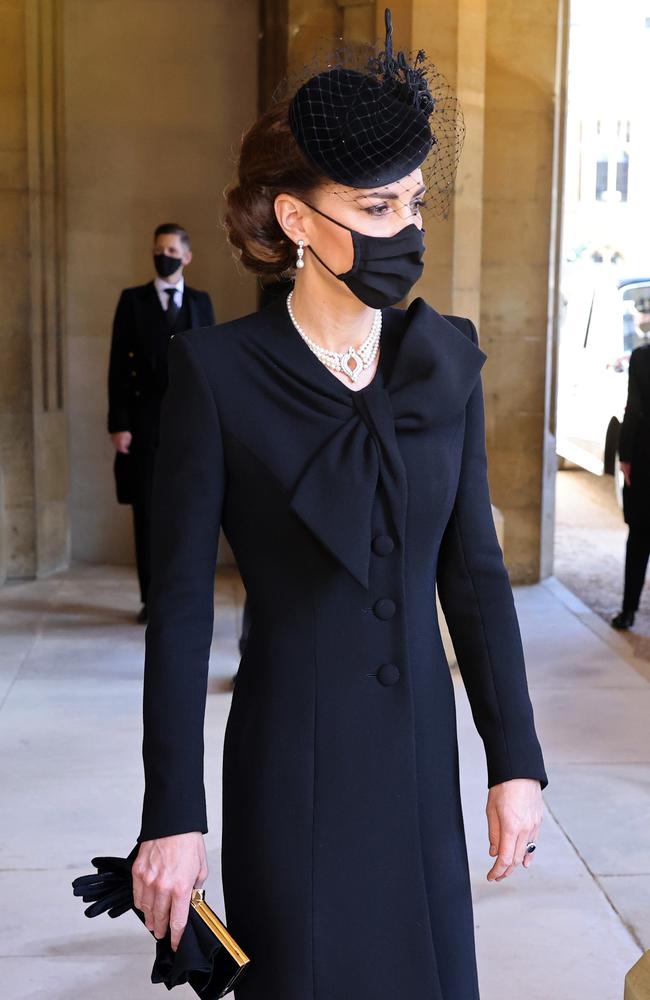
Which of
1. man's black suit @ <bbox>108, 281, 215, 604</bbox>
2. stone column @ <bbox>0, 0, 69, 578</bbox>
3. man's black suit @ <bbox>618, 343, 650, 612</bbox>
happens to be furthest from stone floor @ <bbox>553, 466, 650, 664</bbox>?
stone column @ <bbox>0, 0, 69, 578</bbox>

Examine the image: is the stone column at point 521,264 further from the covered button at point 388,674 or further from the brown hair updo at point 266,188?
the covered button at point 388,674

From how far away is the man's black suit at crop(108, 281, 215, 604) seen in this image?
256 inches

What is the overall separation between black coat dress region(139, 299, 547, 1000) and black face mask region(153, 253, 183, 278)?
4709 mm

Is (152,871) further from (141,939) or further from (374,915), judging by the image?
(141,939)

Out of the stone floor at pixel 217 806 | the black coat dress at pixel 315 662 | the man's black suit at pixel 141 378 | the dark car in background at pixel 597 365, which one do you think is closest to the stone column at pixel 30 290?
the stone floor at pixel 217 806

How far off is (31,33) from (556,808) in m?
5.44

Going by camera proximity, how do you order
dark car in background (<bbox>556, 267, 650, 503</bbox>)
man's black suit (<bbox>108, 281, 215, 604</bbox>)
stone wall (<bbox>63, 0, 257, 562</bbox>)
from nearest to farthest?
man's black suit (<bbox>108, 281, 215, 604</bbox>), stone wall (<bbox>63, 0, 257, 562</bbox>), dark car in background (<bbox>556, 267, 650, 503</bbox>)

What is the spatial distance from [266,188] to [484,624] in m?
0.65

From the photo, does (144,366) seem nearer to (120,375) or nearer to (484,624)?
(120,375)

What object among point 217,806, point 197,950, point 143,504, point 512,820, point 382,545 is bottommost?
point 217,806

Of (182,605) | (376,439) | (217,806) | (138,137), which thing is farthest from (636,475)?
(182,605)

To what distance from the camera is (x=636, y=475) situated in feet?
22.6

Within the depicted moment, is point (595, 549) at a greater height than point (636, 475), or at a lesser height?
lesser

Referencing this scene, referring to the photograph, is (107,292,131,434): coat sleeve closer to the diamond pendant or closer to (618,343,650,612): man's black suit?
(618,343,650,612): man's black suit
